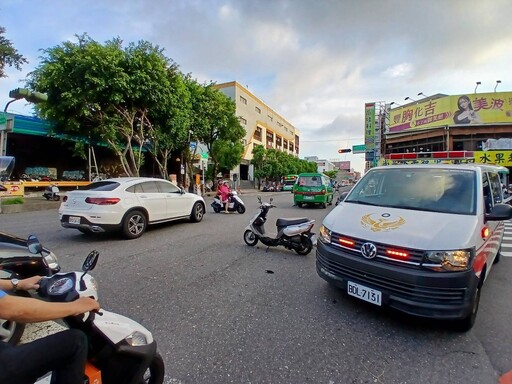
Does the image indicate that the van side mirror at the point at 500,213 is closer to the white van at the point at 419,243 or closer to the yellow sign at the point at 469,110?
the white van at the point at 419,243

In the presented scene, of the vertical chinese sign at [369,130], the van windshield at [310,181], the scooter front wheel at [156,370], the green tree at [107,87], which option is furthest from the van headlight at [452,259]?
the vertical chinese sign at [369,130]

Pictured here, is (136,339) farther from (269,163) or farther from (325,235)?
(269,163)

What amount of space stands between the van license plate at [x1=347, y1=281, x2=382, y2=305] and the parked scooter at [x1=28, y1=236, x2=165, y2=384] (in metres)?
2.22

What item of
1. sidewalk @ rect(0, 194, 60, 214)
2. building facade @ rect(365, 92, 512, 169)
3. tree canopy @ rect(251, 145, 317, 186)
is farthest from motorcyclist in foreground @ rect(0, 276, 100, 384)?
tree canopy @ rect(251, 145, 317, 186)

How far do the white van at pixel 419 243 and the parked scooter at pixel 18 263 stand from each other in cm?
314

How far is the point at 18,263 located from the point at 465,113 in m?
43.3

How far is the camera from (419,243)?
2920 millimetres

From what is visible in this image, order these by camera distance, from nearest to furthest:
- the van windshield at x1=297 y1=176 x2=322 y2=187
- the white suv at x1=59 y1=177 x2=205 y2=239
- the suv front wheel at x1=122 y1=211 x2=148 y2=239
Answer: the white suv at x1=59 y1=177 x2=205 y2=239
the suv front wheel at x1=122 y1=211 x2=148 y2=239
the van windshield at x1=297 y1=176 x2=322 y2=187

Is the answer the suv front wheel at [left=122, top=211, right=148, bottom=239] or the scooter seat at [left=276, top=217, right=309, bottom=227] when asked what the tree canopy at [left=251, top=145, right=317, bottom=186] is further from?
the scooter seat at [left=276, top=217, right=309, bottom=227]

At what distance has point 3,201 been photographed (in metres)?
13.2

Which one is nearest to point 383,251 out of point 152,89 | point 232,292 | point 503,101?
point 232,292

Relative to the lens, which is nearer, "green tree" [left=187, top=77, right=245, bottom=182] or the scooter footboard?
the scooter footboard

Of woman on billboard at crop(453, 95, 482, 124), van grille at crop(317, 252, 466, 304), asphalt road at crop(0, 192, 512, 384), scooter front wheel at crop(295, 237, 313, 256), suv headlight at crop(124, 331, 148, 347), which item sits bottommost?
asphalt road at crop(0, 192, 512, 384)

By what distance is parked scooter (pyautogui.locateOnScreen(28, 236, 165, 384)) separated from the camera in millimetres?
1668
